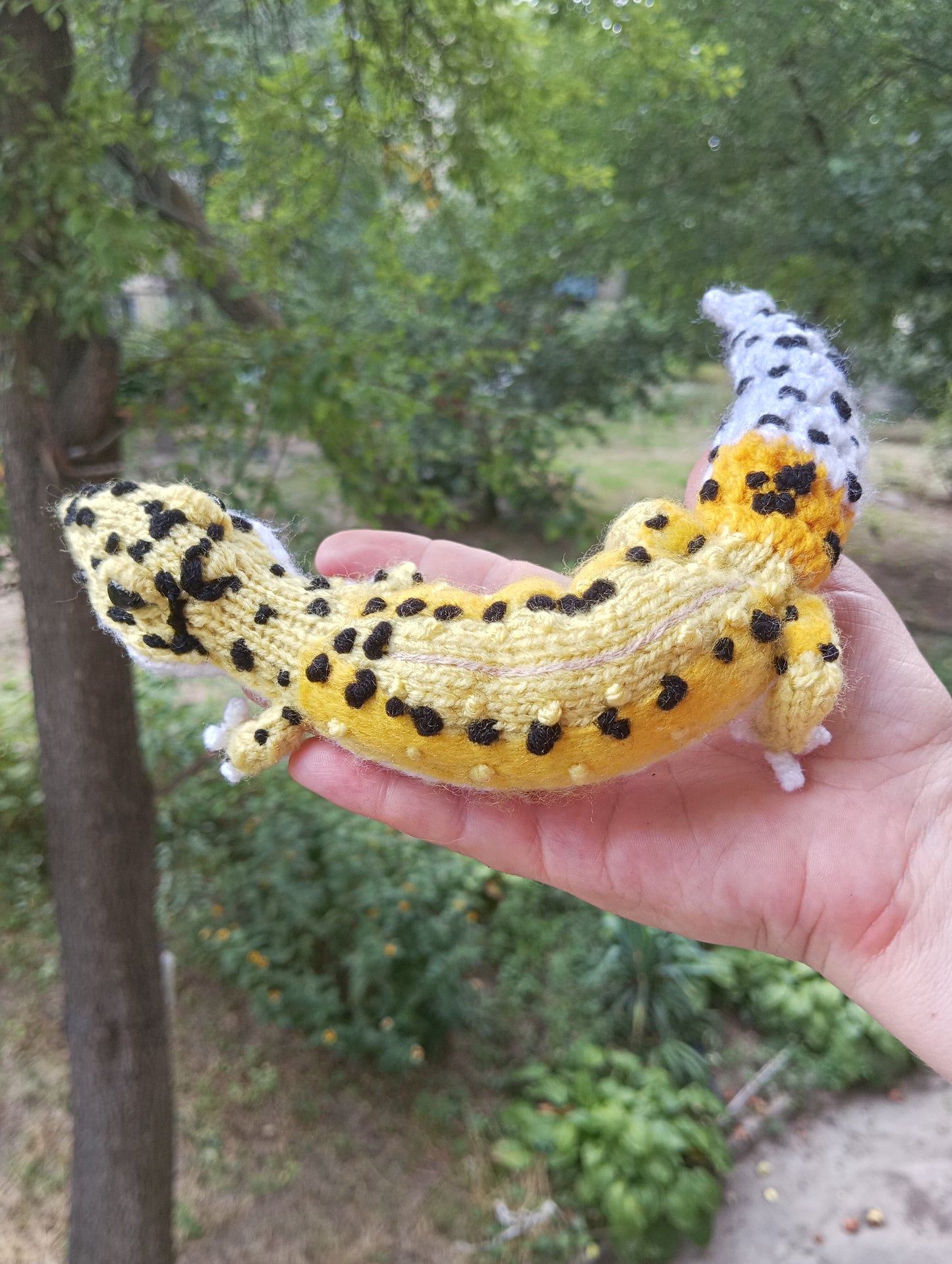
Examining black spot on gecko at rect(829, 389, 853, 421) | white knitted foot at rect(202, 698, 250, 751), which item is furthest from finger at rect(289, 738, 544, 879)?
black spot on gecko at rect(829, 389, 853, 421)

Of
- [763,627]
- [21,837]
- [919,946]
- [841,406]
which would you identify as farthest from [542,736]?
[21,837]

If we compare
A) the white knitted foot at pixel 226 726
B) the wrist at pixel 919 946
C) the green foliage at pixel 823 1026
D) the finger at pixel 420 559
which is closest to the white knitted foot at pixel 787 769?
the wrist at pixel 919 946

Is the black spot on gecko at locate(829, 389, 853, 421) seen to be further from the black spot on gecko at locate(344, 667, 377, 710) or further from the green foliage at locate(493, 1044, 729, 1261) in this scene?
the green foliage at locate(493, 1044, 729, 1261)

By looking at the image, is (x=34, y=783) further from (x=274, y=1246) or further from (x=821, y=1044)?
(x=821, y=1044)

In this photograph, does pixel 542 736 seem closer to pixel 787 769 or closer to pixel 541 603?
pixel 541 603

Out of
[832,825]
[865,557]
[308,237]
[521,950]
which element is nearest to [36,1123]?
[521,950]

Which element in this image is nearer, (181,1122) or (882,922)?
(882,922)

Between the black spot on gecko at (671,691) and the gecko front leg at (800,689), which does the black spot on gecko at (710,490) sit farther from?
the black spot on gecko at (671,691)
